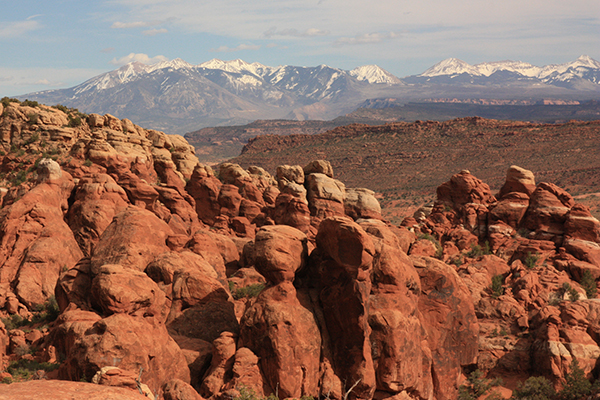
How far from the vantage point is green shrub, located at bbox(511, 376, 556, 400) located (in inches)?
972

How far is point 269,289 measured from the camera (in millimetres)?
21719

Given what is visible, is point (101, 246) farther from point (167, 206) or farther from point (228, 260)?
point (167, 206)

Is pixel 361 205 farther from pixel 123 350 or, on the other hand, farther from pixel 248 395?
pixel 123 350

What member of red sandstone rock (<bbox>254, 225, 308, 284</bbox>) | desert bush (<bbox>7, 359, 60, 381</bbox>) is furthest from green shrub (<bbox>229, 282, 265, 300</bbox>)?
desert bush (<bbox>7, 359, 60, 381</bbox>)

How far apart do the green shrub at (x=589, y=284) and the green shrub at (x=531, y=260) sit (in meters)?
3.25

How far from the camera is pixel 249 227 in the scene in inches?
1732

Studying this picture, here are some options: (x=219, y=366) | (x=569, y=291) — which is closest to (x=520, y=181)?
(x=569, y=291)

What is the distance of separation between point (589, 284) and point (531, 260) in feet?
14.2

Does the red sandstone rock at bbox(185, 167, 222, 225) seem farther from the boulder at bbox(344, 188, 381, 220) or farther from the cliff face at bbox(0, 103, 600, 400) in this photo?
the boulder at bbox(344, 188, 381, 220)

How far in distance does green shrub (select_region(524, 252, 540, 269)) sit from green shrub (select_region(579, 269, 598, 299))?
3.25 meters

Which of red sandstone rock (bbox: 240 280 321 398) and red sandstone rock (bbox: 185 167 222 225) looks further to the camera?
red sandstone rock (bbox: 185 167 222 225)

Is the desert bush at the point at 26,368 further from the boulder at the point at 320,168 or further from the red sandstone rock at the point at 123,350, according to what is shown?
the boulder at the point at 320,168

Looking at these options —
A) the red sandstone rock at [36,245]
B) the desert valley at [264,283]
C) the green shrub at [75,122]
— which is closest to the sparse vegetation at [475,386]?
the desert valley at [264,283]

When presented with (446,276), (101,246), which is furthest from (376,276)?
(101,246)
